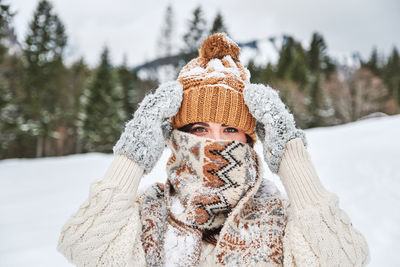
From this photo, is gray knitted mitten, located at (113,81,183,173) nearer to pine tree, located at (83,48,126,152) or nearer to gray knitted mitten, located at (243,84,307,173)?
gray knitted mitten, located at (243,84,307,173)

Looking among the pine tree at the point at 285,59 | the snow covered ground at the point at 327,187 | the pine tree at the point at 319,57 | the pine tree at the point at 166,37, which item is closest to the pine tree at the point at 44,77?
the pine tree at the point at 166,37

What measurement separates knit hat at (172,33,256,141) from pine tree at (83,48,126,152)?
18522mm

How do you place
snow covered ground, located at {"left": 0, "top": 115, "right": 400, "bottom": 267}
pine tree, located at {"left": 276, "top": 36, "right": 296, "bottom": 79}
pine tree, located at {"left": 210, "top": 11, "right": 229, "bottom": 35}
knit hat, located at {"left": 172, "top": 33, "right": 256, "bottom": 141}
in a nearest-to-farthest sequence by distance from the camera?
knit hat, located at {"left": 172, "top": 33, "right": 256, "bottom": 141}, snow covered ground, located at {"left": 0, "top": 115, "right": 400, "bottom": 267}, pine tree, located at {"left": 210, "top": 11, "right": 229, "bottom": 35}, pine tree, located at {"left": 276, "top": 36, "right": 296, "bottom": 79}

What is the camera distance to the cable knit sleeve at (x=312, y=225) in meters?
1.16

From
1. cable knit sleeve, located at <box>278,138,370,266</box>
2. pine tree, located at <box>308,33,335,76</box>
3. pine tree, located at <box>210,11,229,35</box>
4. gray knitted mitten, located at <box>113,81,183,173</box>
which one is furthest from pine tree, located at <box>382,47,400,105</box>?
gray knitted mitten, located at <box>113,81,183,173</box>

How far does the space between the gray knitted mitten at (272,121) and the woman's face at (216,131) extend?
202 millimetres

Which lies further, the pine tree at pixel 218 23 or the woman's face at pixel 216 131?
the pine tree at pixel 218 23

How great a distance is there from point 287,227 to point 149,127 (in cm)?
92

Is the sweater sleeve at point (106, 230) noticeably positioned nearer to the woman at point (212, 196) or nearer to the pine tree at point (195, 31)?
the woman at point (212, 196)

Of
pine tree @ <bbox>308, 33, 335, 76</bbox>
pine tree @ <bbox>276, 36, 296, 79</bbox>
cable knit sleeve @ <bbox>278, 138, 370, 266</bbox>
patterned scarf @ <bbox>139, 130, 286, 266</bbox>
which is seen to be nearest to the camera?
cable knit sleeve @ <bbox>278, 138, 370, 266</bbox>

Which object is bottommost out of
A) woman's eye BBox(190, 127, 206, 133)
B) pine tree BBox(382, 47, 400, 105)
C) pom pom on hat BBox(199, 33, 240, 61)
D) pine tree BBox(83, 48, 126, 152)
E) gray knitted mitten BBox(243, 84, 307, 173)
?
pine tree BBox(83, 48, 126, 152)

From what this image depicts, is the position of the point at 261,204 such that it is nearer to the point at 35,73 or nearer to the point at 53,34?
the point at 35,73

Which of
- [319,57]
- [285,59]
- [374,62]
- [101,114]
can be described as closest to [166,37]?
[101,114]

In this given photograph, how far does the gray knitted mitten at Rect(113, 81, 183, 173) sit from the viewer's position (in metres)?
1.34
